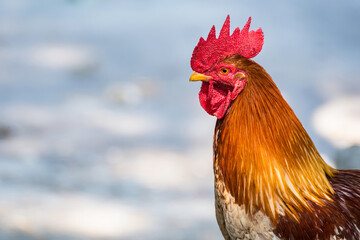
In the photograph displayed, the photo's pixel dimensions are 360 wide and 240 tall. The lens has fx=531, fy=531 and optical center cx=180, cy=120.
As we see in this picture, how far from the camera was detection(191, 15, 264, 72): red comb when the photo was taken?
2.17 m

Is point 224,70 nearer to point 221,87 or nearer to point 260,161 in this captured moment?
point 221,87

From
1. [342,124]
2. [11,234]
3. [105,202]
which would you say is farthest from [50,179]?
[342,124]

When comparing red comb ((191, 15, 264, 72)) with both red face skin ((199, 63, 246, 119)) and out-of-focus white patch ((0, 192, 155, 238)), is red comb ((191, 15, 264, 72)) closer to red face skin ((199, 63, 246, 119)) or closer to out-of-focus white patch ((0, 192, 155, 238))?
red face skin ((199, 63, 246, 119))

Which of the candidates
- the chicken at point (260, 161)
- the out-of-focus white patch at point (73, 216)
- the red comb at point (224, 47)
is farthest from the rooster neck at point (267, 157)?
the out-of-focus white patch at point (73, 216)

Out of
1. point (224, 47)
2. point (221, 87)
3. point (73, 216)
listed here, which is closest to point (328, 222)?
point (221, 87)

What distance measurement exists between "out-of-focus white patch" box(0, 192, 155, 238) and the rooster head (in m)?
1.88

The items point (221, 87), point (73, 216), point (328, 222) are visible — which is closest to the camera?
point (328, 222)

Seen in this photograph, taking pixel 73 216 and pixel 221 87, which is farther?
pixel 73 216

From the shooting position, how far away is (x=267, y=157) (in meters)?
2.12

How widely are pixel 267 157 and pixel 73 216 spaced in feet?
7.29

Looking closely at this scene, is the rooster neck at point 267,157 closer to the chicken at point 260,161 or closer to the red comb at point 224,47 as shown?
the chicken at point 260,161

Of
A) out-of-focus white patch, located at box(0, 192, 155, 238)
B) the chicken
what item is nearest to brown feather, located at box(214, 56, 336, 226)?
the chicken

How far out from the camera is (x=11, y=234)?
142 inches

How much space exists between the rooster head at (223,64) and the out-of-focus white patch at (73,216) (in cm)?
188
